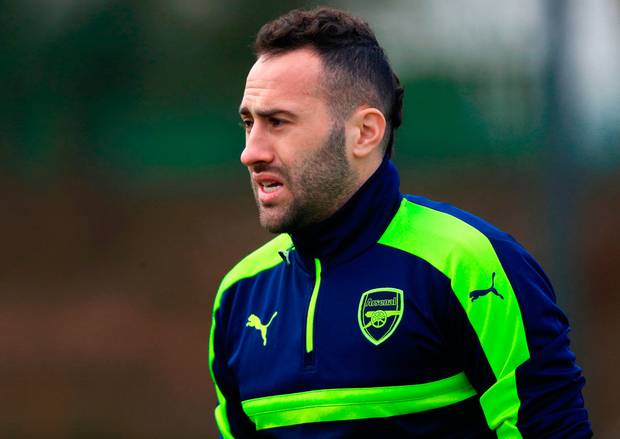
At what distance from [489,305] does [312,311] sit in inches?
15.3

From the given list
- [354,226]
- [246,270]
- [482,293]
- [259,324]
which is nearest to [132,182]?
[246,270]

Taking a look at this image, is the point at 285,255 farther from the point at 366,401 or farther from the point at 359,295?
the point at 366,401

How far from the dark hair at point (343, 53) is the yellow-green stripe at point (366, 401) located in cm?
56

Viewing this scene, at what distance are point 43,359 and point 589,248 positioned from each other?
2479 millimetres

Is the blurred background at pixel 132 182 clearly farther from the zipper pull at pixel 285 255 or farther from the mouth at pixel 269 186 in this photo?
the mouth at pixel 269 186

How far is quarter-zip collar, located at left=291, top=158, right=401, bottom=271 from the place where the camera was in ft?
7.14

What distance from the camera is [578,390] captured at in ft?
6.54

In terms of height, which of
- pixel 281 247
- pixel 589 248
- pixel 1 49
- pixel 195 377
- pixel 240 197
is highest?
pixel 1 49

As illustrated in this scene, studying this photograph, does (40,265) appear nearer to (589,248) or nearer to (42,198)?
(42,198)

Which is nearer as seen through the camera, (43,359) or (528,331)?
(528,331)

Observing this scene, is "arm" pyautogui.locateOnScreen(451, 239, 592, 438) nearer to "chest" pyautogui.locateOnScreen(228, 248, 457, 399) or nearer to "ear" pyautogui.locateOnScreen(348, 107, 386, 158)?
"chest" pyautogui.locateOnScreen(228, 248, 457, 399)

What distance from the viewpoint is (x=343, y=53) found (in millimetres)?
2264

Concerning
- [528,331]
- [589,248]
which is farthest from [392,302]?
[589,248]

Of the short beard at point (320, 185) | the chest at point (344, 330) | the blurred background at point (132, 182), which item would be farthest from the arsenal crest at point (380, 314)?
the blurred background at point (132, 182)
